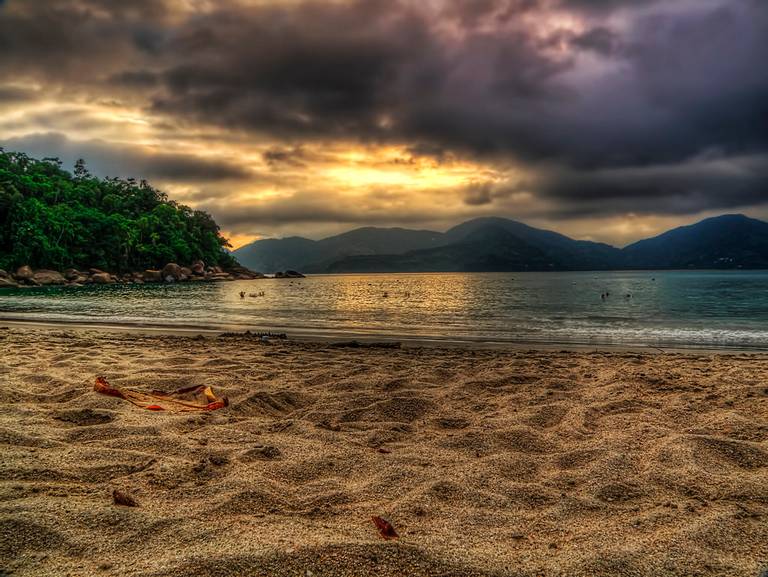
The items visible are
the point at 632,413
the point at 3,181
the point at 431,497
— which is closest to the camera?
the point at 431,497

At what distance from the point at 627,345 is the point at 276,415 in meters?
12.4

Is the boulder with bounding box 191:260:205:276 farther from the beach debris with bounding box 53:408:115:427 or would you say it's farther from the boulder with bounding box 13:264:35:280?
the beach debris with bounding box 53:408:115:427

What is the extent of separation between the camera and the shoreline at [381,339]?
12719mm

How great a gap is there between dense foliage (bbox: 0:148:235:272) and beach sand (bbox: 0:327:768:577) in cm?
8101

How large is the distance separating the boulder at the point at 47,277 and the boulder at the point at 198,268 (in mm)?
33477

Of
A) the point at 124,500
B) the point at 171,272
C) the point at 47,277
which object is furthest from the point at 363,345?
the point at 171,272

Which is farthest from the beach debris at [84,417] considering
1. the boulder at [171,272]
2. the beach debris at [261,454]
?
the boulder at [171,272]

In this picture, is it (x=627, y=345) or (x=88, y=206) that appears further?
(x=88, y=206)

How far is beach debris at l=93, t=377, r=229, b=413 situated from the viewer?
5.70 m

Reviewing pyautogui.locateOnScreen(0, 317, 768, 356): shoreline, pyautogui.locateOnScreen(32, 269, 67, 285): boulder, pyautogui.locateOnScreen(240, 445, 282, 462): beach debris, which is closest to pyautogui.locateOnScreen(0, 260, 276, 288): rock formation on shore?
pyautogui.locateOnScreen(32, 269, 67, 285): boulder

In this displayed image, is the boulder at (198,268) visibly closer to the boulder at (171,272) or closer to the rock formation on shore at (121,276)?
the rock formation on shore at (121,276)

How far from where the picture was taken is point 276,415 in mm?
5734

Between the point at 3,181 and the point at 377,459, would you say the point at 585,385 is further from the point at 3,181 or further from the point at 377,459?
the point at 3,181

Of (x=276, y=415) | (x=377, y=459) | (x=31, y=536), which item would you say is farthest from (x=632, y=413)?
(x=31, y=536)
